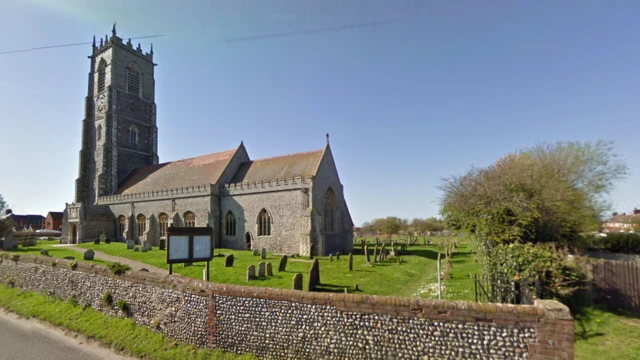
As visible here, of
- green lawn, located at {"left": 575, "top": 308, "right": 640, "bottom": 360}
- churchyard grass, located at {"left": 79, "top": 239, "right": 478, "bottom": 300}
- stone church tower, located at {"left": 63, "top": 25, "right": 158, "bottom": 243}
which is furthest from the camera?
stone church tower, located at {"left": 63, "top": 25, "right": 158, "bottom": 243}

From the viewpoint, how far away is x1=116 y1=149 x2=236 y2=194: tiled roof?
26.8m

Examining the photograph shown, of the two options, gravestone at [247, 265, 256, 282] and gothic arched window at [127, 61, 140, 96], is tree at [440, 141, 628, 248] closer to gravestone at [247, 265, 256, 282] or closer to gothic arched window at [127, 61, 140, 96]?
gravestone at [247, 265, 256, 282]

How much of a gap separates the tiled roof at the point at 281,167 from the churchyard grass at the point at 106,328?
48.2 ft

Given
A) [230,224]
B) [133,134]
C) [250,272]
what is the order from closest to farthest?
1. [250,272]
2. [230,224]
3. [133,134]

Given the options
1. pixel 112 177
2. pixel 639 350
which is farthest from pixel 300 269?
pixel 112 177

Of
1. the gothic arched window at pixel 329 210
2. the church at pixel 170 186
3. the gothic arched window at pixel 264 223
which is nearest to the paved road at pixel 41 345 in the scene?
the church at pixel 170 186

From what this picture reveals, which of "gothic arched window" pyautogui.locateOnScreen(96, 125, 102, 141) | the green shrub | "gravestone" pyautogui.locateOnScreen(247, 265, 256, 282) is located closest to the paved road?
the green shrub

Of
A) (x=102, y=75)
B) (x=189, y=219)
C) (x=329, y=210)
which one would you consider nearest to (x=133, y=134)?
(x=102, y=75)

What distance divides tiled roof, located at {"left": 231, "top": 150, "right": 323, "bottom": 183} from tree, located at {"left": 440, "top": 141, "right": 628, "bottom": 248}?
36.0 ft

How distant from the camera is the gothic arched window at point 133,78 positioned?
3709 centimetres

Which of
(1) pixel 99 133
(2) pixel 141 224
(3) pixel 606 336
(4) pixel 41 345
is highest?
(1) pixel 99 133

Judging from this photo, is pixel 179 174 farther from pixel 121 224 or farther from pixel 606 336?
pixel 606 336

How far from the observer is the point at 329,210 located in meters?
24.1

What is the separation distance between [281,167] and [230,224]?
598 centimetres
